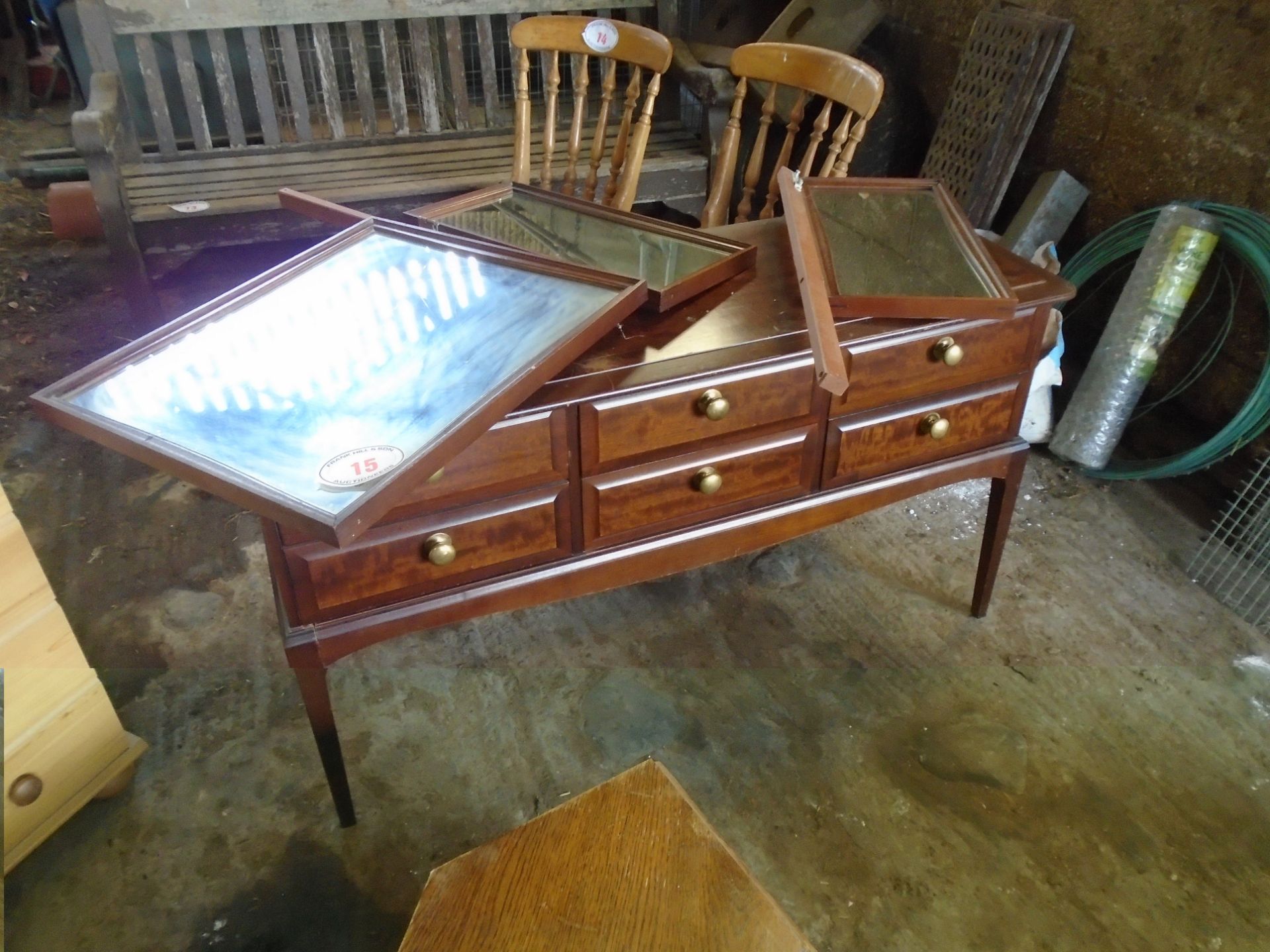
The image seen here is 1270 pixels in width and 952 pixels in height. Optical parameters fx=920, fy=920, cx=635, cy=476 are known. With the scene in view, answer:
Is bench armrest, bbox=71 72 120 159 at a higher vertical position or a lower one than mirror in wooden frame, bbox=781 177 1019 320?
lower

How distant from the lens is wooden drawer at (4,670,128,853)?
1.50 meters

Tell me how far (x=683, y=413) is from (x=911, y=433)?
0.52m

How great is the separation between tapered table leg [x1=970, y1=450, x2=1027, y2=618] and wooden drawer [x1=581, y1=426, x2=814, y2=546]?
52 cm

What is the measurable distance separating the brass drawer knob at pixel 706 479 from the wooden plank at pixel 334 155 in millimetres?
2028

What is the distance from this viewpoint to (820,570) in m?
2.32

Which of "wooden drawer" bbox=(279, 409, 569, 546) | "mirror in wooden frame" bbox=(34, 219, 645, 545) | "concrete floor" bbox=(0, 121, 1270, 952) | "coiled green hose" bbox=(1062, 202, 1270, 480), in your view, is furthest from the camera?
"coiled green hose" bbox=(1062, 202, 1270, 480)

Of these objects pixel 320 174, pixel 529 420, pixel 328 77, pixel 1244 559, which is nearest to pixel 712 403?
pixel 529 420

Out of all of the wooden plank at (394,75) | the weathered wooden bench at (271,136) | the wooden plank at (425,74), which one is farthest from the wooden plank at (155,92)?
the wooden plank at (425,74)

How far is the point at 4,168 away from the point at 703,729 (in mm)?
4718

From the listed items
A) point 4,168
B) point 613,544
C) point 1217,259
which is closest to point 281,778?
point 613,544

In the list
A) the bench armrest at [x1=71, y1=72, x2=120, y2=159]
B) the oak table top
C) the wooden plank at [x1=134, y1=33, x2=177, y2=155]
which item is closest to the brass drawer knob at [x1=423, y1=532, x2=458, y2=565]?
the oak table top

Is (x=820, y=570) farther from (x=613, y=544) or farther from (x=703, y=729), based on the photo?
(x=613, y=544)

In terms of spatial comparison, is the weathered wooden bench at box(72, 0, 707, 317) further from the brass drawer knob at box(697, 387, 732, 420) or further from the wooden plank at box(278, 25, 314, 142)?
the brass drawer knob at box(697, 387, 732, 420)

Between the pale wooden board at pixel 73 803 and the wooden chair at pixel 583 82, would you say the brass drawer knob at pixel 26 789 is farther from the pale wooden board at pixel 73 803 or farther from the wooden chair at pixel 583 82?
the wooden chair at pixel 583 82
